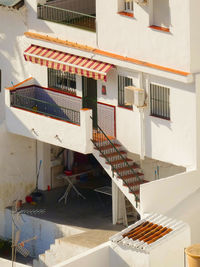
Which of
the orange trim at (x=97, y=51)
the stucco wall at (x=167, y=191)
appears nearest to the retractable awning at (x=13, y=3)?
the orange trim at (x=97, y=51)

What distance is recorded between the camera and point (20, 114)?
49.2m

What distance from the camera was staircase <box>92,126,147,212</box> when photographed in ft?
153

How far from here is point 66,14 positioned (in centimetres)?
4900

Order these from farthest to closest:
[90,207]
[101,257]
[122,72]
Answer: [90,207] → [122,72] → [101,257]

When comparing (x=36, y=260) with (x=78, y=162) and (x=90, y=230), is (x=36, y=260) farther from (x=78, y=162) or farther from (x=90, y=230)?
(x=78, y=162)

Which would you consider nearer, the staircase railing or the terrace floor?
the staircase railing

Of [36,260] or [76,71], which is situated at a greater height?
[76,71]

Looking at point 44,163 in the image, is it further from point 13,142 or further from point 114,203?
point 114,203

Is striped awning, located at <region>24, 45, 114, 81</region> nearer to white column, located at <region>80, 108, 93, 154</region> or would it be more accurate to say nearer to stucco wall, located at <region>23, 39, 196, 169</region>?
stucco wall, located at <region>23, 39, 196, 169</region>

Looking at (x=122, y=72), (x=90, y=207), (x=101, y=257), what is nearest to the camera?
(x=101, y=257)

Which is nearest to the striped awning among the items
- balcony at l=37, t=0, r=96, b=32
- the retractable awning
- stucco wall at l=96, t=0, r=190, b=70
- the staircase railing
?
stucco wall at l=96, t=0, r=190, b=70

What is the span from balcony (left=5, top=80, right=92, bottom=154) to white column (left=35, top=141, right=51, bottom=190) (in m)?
1.94

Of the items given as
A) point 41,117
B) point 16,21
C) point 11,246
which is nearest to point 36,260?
point 11,246

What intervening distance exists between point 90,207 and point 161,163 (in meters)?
3.71
